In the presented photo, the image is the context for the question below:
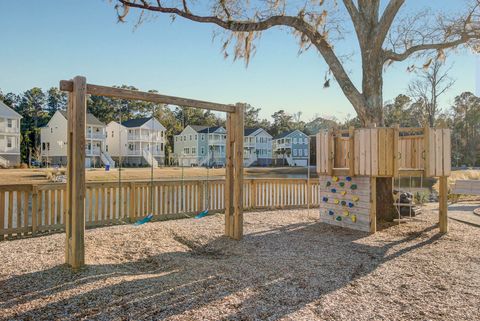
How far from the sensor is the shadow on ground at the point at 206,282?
3354mm

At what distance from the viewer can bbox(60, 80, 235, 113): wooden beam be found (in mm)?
4887

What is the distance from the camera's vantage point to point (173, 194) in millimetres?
9086

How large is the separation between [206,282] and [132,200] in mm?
4726

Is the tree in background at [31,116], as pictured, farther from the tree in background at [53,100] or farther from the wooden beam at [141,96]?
the wooden beam at [141,96]

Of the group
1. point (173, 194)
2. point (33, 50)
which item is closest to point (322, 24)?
point (173, 194)

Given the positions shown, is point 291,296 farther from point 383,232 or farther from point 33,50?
point 33,50

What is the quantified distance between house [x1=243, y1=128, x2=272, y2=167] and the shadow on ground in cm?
4876

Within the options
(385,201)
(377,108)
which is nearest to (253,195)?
(385,201)

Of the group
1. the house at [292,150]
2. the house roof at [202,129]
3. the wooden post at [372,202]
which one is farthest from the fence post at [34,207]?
the house at [292,150]

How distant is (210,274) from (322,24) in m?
8.14

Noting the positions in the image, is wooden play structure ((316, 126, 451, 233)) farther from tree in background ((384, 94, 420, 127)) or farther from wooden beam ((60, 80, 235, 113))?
tree in background ((384, 94, 420, 127))

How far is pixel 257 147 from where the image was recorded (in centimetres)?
5694

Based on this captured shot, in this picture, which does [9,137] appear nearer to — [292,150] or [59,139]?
[59,139]

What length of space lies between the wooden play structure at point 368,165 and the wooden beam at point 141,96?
2.86 meters
